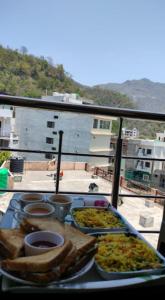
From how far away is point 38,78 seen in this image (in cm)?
2764

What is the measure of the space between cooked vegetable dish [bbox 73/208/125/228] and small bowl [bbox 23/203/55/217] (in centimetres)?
9

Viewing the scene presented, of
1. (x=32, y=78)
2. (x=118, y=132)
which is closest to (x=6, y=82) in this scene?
(x=32, y=78)

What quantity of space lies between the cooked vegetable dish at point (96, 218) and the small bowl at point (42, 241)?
8.4 inches

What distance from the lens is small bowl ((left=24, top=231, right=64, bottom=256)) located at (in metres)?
0.63

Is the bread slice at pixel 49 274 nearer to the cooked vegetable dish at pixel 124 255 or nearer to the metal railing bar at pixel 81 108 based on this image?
the cooked vegetable dish at pixel 124 255

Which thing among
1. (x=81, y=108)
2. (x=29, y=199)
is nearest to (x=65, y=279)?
(x=29, y=199)

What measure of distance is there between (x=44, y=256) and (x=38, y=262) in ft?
0.10

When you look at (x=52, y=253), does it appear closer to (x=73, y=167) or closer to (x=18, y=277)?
(x=18, y=277)

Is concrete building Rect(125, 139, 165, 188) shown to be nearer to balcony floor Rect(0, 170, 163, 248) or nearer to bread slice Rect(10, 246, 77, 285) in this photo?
bread slice Rect(10, 246, 77, 285)

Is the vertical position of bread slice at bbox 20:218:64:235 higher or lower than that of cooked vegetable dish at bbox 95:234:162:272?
higher

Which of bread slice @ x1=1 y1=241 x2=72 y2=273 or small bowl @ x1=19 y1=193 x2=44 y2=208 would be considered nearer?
bread slice @ x1=1 y1=241 x2=72 y2=273

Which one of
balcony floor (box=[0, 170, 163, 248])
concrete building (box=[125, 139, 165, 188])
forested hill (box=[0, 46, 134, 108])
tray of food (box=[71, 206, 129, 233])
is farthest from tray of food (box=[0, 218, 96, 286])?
forested hill (box=[0, 46, 134, 108])

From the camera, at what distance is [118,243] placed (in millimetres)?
750

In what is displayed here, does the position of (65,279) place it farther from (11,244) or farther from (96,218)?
(96,218)
